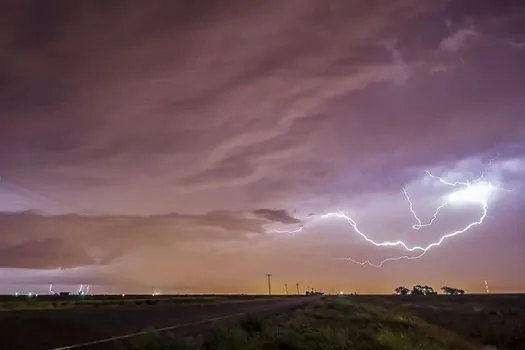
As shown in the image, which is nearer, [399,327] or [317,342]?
[317,342]

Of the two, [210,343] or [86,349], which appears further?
[210,343]

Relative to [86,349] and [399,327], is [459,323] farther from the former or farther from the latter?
[86,349]

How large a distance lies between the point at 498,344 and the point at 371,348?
1066 inches

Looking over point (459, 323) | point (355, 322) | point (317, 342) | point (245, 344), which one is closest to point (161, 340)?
point (245, 344)

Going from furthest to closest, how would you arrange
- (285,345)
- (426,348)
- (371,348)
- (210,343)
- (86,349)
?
(426,348), (371,348), (285,345), (210,343), (86,349)

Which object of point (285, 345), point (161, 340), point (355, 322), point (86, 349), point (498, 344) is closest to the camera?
point (86, 349)

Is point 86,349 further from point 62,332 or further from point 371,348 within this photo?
point 371,348

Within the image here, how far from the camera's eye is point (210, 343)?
19.1 metres

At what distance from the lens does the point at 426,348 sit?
3073 cm

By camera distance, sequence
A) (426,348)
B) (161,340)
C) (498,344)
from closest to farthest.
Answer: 1. (161,340)
2. (426,348)
3. (498,344)

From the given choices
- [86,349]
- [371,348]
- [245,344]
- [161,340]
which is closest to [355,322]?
[371,348]

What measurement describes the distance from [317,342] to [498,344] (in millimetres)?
31527

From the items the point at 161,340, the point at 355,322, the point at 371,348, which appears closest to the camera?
the point at 161,340

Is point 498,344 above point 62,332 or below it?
below
